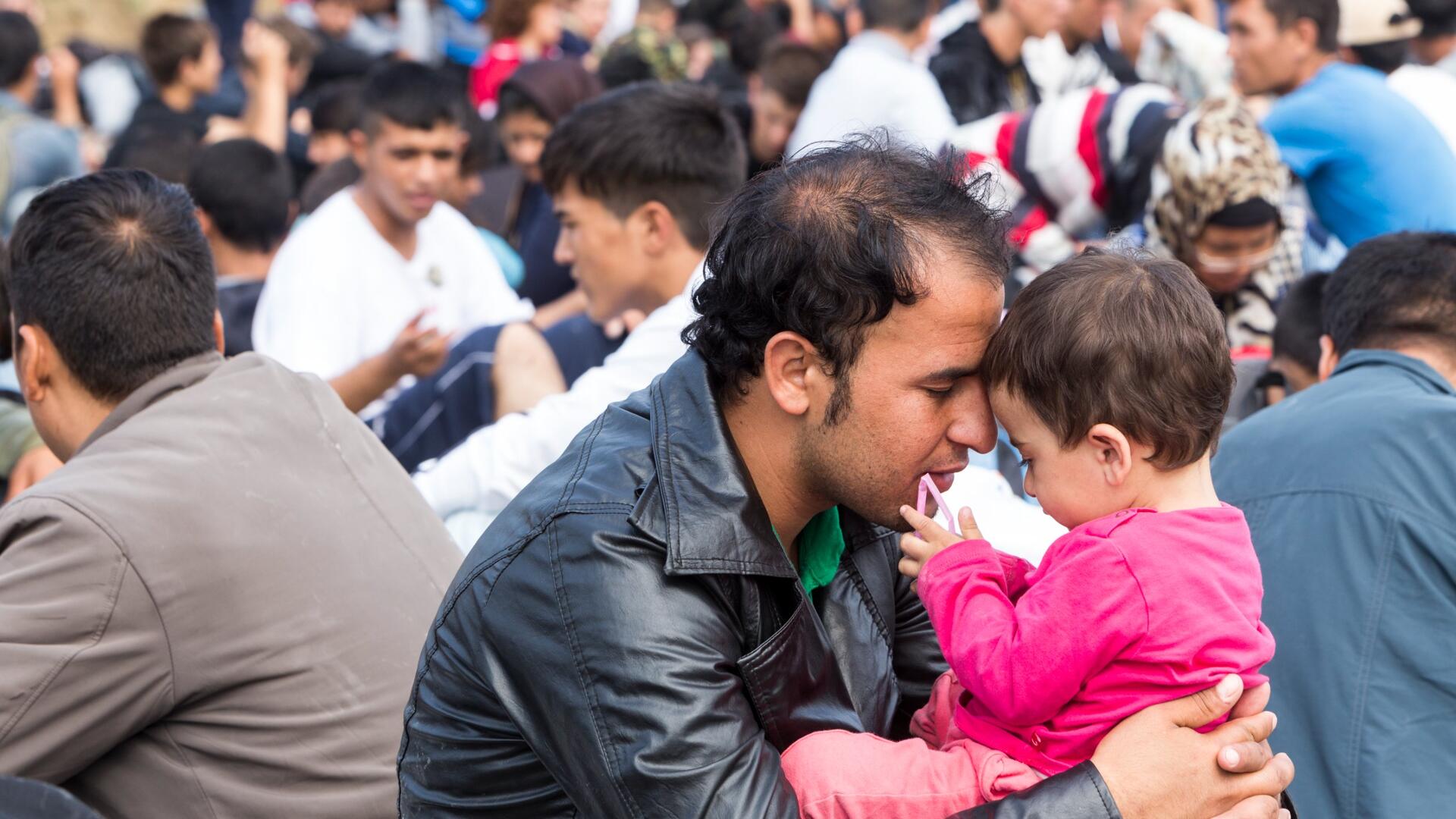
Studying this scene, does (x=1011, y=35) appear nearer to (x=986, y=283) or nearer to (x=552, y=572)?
(x=986, y=283)

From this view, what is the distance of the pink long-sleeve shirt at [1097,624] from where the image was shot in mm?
2008

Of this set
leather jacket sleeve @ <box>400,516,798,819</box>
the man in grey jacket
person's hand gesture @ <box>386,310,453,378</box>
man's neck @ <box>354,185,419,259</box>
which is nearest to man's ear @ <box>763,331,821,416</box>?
leather jacket sleeve @ <box>400,516,798,819</box>

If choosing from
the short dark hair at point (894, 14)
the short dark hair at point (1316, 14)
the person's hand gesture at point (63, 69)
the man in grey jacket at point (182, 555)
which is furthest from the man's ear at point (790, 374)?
the person's hand gesture at point (63, 69)

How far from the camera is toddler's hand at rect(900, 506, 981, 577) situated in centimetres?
216

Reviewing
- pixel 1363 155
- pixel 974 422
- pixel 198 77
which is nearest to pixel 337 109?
pixel 198 77

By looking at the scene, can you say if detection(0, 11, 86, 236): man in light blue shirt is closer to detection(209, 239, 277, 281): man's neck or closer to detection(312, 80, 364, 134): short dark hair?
detection(209, 239, 277, 281): man's neck

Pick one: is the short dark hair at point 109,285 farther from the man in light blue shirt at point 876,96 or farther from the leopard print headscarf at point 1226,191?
the man in light blue shirt at point 876,96

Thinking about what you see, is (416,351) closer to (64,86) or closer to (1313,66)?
(1313,66)

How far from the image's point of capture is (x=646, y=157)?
4.14 metres

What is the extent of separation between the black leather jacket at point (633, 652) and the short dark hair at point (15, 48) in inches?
322

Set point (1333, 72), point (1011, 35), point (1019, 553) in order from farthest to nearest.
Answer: point (1011, 35) < point (1333, 72) < point (1019, 553)

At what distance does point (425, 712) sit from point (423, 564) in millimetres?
656

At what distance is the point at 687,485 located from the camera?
6.59ft

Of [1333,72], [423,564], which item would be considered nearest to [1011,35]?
[1333,72]
